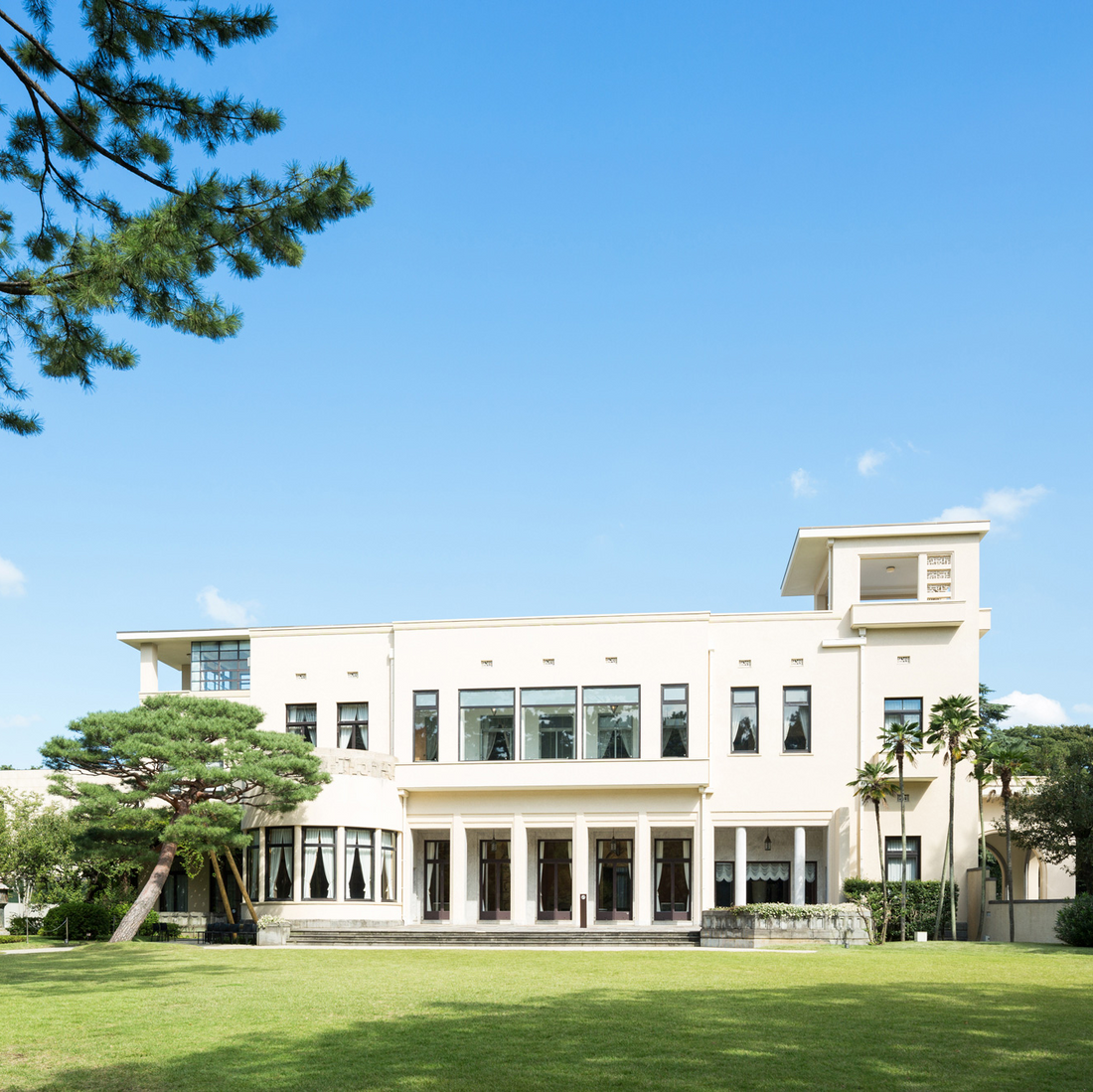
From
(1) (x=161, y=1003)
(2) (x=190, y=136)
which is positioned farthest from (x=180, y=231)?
(1) (x=161, y=1003)

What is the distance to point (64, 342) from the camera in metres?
11.1

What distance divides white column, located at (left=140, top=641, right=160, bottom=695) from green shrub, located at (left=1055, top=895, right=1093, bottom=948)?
2802 centimetres

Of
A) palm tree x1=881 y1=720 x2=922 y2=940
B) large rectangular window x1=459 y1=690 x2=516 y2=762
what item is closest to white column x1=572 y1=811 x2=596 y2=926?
large rectangular window x1=459 y1=690 x2=516 y2=762

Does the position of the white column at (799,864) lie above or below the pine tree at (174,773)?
below

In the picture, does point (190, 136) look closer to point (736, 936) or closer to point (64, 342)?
point (64, 342)

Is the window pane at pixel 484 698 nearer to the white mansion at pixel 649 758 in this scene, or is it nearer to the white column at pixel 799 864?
the white mansion at pixel 649 758

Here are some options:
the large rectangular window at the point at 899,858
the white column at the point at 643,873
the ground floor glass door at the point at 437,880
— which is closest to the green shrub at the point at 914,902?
the large rectangular window at the point at 899,858

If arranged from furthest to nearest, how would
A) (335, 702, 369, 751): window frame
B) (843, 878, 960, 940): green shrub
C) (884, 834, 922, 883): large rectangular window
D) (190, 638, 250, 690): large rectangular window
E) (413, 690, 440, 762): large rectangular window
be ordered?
1. (190, 638, 250, 690): large rectangular window
2. (335, 702, 369, 751): window frame
3. (413, 690, 440, 762): large rectangular window
4. (884, 834, 922, 883): large rectangular window
5. (843, 878, 960, 940): green shrub

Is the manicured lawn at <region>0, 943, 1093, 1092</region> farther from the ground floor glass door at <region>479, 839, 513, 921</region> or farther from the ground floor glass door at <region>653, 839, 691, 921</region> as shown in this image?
the ground floor glass door at <region>479, 839, 513, 921</region>

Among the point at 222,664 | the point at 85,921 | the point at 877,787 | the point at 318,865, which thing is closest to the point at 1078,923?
the point at 877,787

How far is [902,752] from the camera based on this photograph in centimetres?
3200

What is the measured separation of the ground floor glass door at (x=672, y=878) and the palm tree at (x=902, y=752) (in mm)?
6056

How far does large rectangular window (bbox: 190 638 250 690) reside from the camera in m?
40.1

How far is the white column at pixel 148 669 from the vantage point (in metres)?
40.1
